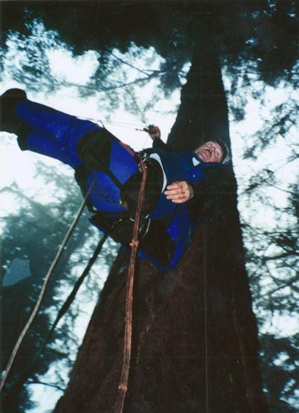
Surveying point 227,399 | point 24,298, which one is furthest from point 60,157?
point 24,298

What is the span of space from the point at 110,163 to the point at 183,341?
1351 mm

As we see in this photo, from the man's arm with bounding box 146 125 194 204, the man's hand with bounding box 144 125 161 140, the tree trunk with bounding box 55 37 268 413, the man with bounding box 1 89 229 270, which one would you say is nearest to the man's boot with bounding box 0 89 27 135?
the man with bounding box 1 89 229 270

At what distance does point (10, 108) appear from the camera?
213 centimetres

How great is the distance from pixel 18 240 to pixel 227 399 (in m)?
7.79

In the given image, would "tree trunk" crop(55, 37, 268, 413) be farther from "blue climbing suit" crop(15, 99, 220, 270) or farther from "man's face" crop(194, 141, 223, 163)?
"man's face" crop(194, 141, 223, 163)

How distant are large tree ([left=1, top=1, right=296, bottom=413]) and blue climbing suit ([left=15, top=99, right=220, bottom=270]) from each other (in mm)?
380

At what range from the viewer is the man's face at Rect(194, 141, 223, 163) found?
261 centimetres

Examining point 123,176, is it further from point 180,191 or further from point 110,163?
point 180,191

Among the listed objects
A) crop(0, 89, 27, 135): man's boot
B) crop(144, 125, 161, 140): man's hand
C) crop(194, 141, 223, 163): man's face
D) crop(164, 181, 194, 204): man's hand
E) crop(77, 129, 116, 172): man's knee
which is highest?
crop(144, 125, 161, 140): man's hand

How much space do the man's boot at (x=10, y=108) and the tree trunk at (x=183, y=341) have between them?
55.5 inches

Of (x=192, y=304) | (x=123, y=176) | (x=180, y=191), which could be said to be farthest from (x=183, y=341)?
(x=123, y=176)

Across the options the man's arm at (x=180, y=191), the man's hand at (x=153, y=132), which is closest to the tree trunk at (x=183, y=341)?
the man's arm at (x=180, y=191)

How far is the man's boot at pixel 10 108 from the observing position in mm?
2123

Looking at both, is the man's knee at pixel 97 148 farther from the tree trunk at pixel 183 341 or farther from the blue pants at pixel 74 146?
the tree trunk at pixel 183 341
